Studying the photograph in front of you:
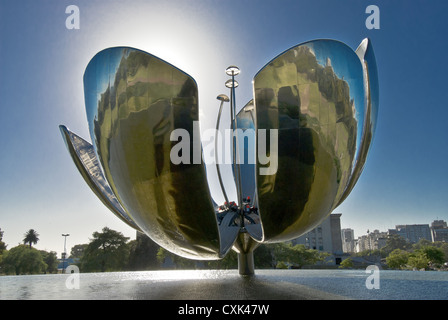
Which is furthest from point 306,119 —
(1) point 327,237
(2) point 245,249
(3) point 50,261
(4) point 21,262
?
(3) point 50,261

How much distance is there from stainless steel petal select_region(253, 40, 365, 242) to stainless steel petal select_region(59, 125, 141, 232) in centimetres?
476

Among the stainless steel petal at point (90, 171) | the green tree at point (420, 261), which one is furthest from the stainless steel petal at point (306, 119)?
the green tree at point (420, 261)

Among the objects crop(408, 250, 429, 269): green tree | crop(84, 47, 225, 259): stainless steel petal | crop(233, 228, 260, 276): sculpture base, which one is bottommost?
crop(408, 250, 429, 269): green tree

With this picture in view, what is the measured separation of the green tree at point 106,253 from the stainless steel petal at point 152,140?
43812 millimetres

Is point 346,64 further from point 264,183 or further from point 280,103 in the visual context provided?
point 264,183

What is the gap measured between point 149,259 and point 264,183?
49.4m

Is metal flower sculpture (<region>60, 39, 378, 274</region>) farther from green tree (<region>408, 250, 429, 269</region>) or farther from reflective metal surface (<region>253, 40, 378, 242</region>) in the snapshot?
green tree (<region>408, 250, 429, 269</region>)

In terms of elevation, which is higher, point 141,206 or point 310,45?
point 310,45

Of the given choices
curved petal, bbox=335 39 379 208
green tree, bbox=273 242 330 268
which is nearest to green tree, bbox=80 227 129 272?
green tree, bbox=273 242 330 268

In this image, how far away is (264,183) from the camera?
6809 mm

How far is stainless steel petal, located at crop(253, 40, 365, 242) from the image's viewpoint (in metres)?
6.57

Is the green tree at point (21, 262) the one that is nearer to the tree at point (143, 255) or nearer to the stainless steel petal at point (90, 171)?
the tree at point (143, 255)
